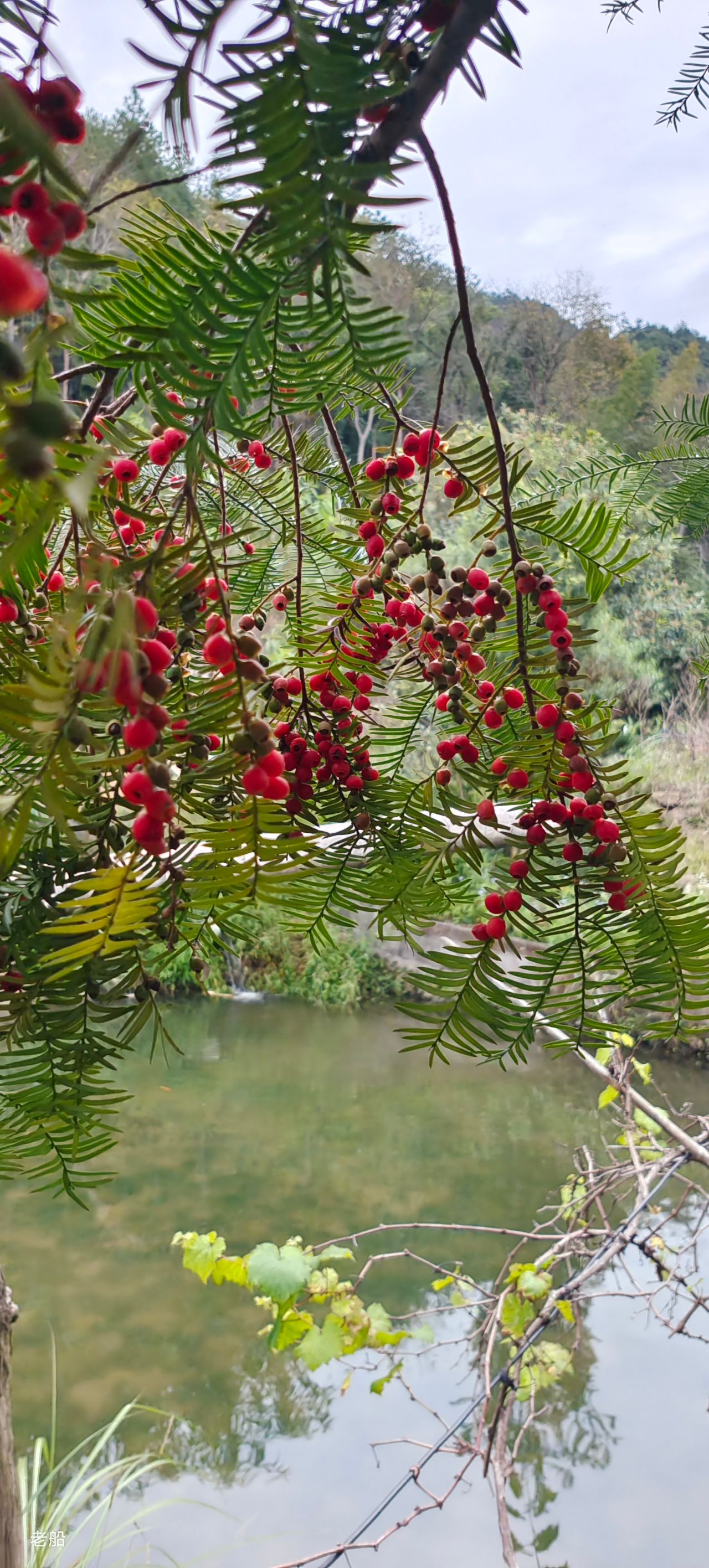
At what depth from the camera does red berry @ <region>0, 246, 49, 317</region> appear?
7 centimetres

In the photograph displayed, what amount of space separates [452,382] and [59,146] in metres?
4.83

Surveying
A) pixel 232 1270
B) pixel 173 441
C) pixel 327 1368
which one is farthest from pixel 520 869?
pixel 327 1368

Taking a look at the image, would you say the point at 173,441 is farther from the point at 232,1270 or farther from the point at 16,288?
the point at 232,1270

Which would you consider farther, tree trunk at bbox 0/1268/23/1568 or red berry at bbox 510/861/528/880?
tree trunk at bbox 0/1268/23/1568

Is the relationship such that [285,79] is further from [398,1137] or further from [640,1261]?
[398,1137]

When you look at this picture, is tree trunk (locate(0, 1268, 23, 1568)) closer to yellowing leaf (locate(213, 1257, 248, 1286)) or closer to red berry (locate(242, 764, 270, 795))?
red berry (locate(242, 764, 270, 795))

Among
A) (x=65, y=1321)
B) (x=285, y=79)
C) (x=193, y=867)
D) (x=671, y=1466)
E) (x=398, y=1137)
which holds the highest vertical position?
(x=285, y=79)

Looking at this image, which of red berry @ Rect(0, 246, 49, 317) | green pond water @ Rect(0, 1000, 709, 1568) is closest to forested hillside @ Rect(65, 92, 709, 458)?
green pond water @ Rect(0, 1000, 709, 1568)

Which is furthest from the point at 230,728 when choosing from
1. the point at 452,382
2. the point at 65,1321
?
the point at 452,382

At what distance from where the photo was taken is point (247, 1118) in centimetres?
257

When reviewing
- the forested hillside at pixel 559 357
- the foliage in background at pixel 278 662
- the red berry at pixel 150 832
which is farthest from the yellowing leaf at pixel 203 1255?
the forested hillside at pixel 559 357

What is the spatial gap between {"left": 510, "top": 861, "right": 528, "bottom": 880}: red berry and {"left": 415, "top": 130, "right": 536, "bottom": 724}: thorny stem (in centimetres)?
3

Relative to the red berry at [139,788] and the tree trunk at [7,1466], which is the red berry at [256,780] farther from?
the tree trunk at [7,1466]

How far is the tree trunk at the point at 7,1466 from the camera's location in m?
0.53
